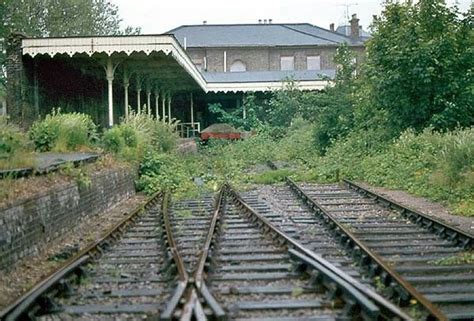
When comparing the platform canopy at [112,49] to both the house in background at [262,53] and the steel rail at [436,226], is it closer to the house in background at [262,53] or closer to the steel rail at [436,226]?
the steel rail at [436,226]

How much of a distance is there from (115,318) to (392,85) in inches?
642

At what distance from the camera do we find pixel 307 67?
194 ft

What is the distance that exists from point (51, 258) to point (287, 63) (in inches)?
2045

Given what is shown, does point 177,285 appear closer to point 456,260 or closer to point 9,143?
point 456,260

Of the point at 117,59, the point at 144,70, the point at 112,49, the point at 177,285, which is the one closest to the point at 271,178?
the point at 112,49

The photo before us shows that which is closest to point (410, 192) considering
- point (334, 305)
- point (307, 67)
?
point (334, 305)

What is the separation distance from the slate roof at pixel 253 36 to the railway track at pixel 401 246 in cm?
4527

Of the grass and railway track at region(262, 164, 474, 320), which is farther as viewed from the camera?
the grass

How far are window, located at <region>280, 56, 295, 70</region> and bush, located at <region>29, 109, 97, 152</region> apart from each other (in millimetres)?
43259

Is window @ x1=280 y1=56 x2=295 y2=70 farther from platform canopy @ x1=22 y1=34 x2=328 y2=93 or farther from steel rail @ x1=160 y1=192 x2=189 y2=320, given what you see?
steel rail @ x1=160 y1=192 x2=189 y2=320

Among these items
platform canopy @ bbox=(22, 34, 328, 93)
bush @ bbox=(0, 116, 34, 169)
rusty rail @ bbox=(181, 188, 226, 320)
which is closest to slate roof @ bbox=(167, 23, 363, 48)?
platform canopy @ bbox=(22, 34, 328, 93)

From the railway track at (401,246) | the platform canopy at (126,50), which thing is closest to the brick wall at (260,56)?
the platform canopy at (126,50)

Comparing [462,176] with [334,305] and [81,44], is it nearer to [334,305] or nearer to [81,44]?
[334,305]

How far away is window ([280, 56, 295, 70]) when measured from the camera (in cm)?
5891
